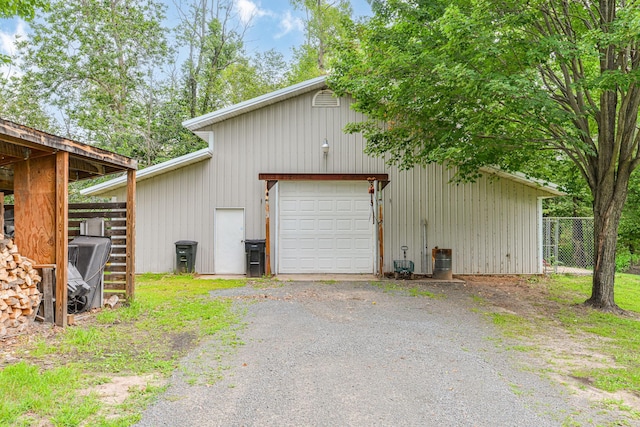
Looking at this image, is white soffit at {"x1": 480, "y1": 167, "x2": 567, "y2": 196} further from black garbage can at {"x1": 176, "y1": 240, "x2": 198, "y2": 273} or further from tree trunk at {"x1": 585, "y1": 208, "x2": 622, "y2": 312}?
black garbage can at {"x1": 176, "y1": 240, "x2": 198, "y2": 273}

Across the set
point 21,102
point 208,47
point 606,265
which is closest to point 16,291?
point 606,265

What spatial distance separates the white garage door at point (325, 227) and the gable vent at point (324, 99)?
6.90 feet

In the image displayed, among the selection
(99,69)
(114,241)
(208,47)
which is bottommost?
(114,241)

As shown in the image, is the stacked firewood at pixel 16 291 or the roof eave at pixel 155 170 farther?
the roof eave at pixel 155 170

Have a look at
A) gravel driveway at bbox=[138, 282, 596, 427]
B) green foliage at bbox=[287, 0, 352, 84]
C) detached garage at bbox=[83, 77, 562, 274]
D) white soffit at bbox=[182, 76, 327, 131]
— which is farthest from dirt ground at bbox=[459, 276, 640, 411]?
green foliage at bbox=[287, 0, 352, 84]

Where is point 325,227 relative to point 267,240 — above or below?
above

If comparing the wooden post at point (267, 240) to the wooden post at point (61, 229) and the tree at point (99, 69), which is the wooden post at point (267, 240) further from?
the tree at point (99, 69)

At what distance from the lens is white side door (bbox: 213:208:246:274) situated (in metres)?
9.86

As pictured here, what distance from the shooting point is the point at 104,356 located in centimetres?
372

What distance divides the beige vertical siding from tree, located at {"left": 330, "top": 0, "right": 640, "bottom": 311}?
2302mm

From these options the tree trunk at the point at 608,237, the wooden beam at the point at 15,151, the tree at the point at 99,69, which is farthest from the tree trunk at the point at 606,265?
the tree at the point at 99,69

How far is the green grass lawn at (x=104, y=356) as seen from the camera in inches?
101

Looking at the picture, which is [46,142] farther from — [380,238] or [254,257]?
[380,238]

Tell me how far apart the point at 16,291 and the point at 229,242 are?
5.74 metres
